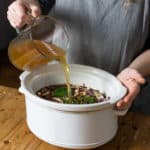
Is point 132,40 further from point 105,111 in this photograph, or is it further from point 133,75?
point 105,111

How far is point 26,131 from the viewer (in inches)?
32.2

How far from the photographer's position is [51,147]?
0.77 m

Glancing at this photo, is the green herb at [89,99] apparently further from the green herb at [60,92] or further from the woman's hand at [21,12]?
the woman's hand at [21,12]

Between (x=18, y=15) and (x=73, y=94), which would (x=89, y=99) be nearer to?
(x=73, y=94)

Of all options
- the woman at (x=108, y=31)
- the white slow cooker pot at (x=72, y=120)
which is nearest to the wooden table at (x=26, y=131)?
the white slow cooker pot at (x=72, y=120)

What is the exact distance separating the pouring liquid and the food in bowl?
2 centimetres

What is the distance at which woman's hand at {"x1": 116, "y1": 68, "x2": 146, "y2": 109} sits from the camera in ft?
2.48

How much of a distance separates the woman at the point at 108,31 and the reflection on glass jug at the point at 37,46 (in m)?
0.05

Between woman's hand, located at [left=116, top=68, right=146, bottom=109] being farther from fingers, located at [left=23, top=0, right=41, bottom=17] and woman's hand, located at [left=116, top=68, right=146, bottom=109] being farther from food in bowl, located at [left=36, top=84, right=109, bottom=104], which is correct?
fingers, located at [left=23, top=0, right=41, bottom=17]

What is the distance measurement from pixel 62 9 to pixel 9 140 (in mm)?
392

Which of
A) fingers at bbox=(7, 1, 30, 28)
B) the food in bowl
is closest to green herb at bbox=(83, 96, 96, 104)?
the food in bowl

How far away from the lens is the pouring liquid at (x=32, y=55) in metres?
0.85

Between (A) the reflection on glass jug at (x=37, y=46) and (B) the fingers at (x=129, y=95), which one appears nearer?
(B) the fingers at (x=129, y=95)

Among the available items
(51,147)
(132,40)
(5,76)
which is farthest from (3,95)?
(5,76)
